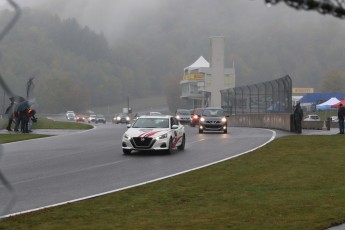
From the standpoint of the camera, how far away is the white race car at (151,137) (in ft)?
68.7

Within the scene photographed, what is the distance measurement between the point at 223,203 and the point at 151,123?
38.9 feet

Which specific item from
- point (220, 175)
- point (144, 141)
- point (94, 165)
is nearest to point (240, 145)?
point (144, 141)

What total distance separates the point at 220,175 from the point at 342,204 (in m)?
4.84

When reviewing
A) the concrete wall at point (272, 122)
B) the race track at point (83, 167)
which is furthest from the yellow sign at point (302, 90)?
the race track at point (83, 167)

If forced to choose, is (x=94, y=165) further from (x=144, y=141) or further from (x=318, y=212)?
(x=318, y=212)

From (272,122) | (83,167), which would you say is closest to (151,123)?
(83,167)

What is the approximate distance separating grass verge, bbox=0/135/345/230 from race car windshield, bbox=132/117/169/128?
223 inches

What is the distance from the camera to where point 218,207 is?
10367 mm

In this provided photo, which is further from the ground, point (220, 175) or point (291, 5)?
point (291, 5)

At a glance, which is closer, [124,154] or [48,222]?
[48,222]

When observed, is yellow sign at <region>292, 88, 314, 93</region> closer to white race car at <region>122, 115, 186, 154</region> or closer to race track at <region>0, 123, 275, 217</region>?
race track at <region>0, 123, 275, 217</region>

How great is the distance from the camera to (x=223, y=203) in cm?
1080

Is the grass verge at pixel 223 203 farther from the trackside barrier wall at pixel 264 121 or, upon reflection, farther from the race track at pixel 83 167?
the trackside barrier wall at pixel 264 121

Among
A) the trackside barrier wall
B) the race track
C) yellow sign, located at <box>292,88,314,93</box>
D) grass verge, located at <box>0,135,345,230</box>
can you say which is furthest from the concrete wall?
yellow sign, located at <box>292,88,314,93</box>
